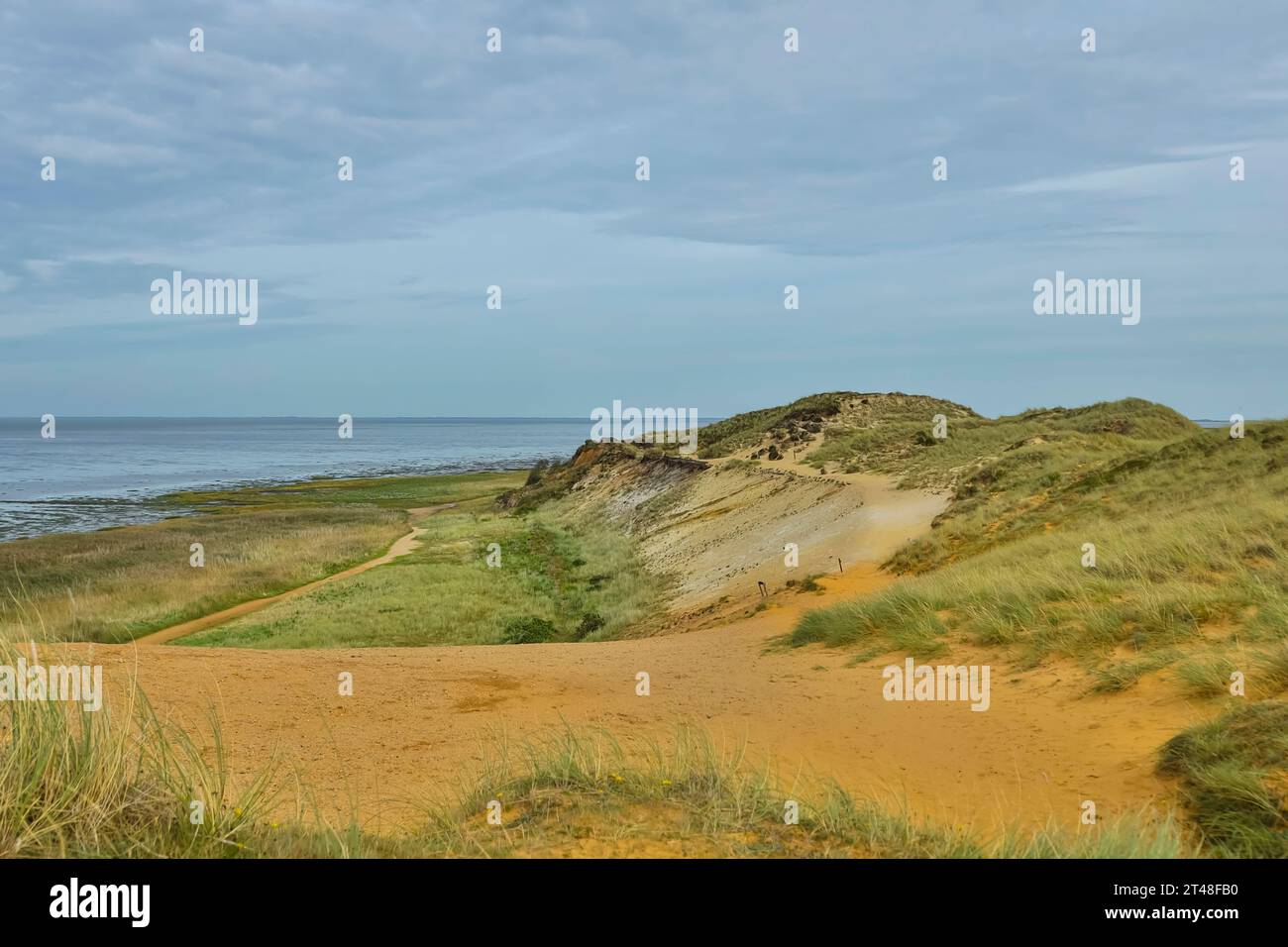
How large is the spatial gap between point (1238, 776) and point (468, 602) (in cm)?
2214

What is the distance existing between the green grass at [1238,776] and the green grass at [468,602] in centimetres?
1531

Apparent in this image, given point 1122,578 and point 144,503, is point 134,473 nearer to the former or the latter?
point 144,503

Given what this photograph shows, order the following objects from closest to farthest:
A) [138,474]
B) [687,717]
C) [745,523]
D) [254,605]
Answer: [687,717] → [254,605] → [745,523] → [138,474]

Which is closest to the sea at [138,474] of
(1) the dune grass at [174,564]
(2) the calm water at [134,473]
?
(2) the calm water at [134,473]

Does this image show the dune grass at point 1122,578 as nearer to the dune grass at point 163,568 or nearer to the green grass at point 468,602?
the green grass at point 468,602

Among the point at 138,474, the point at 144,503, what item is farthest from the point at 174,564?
the point at 138,474

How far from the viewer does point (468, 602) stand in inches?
1025

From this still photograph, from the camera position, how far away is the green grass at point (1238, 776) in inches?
222

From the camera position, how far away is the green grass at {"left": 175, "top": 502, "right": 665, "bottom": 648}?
22203 millimetres

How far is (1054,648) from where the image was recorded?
10.8 meters

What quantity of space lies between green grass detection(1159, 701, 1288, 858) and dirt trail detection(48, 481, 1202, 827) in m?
0.34

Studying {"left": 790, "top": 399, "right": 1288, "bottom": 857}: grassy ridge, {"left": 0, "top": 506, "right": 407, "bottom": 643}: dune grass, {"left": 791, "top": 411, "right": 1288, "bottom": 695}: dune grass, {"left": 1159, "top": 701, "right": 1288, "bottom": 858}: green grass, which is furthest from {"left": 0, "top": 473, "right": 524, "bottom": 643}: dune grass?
{"left": 791, "top": 411, "right": 1288, "bottom": 695}: dune grass
